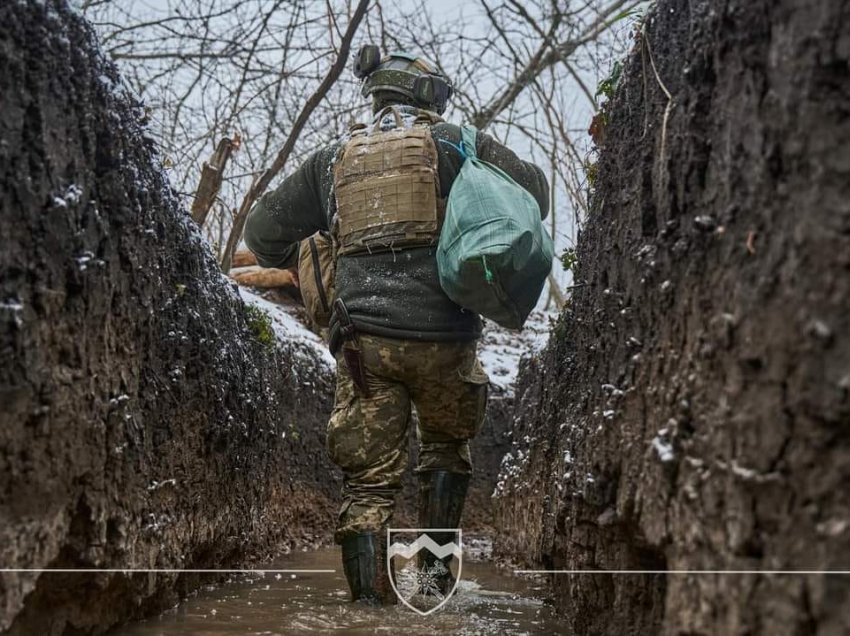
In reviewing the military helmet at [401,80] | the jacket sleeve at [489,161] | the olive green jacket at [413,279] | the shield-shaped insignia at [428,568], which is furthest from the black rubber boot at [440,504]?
the military helmet at [401,80]

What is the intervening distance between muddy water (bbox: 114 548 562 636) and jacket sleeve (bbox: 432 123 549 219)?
178 centimetres

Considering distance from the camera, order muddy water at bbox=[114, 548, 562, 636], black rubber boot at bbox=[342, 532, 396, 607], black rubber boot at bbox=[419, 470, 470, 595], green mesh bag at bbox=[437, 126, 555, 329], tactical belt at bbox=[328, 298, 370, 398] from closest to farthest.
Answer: muddy water at bbox=[114, 548, 562, 636]
green mesh bag at bbox=[437, 126, 555, 329]
black rubber boot at bbox=[342, 532, 396, 607]
tactical belt at bbox=[328, 298, 370, 398]
black rubber boot at bbox=[419, 470, 470, 595]

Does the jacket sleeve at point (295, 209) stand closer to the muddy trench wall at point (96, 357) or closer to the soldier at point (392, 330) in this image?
the soldier at point (392, 330)

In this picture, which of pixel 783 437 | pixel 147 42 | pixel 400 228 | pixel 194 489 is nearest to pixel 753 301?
pixel 783 437

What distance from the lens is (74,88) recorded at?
8.11ft

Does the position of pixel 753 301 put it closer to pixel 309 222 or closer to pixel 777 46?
pixel 777 46

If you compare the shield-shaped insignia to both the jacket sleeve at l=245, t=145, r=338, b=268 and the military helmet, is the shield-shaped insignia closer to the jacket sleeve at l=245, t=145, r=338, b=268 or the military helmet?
the jacket sleeve at l=245, t=145, r=338, b=268

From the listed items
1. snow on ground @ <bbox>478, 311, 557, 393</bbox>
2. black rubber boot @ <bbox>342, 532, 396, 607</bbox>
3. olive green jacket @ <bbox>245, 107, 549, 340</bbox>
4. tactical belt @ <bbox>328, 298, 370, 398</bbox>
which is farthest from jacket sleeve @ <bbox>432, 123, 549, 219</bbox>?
snow on ground @ <bbox>478, 311, 557, 393</bbox>

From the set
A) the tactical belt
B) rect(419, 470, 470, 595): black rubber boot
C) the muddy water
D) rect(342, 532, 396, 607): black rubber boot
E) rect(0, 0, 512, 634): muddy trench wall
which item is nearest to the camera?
rect(0, 0, 512, 634): muddy trench wall

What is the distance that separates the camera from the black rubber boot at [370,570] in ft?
11.7

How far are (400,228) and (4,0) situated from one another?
6.33ft

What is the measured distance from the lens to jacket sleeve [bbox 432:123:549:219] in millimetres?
3840

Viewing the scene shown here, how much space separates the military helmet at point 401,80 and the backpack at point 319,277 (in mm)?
817

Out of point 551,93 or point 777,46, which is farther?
point 551,93
